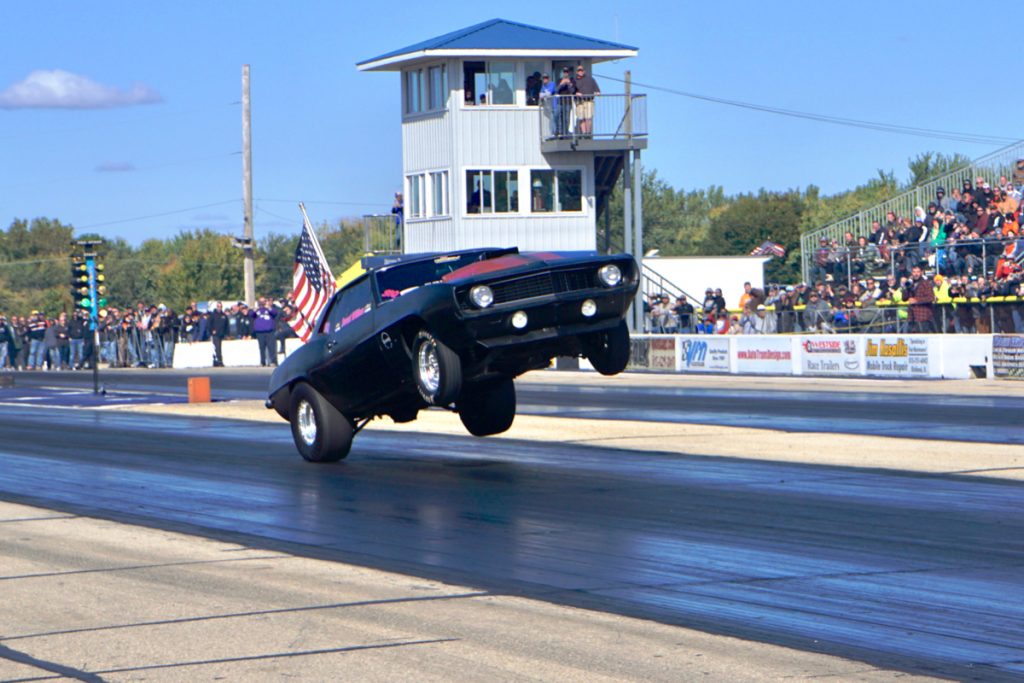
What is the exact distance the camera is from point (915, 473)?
Answer: 42.3ft

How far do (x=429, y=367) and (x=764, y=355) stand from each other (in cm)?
2087

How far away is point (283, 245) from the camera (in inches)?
5477

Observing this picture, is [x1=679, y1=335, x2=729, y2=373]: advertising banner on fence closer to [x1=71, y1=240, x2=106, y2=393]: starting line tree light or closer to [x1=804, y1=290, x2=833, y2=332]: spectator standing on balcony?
[x1=804, y1=290, x2=833, y2=332]: spectator standing on balcony

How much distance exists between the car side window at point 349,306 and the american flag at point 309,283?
1409 centimetres

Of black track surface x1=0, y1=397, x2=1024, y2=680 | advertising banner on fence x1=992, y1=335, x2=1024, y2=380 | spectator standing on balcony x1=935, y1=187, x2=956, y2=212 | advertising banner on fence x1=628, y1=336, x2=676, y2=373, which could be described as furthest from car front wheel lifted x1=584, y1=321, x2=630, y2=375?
spectator standing on balcony x1=935, y1=187, x2=956, y2=212

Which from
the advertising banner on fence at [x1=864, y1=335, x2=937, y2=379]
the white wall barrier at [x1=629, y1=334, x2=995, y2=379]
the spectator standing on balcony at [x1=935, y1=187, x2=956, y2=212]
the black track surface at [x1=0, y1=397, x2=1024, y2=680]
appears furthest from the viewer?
the spectator standing on balcony at [x1=935, y1=187, x2=956, y2=212]

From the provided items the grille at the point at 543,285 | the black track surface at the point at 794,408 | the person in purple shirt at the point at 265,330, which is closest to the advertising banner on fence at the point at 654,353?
the black track surface at the point at 794,408

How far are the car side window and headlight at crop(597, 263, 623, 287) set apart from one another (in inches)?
90.4

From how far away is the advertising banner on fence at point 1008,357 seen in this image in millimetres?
27453

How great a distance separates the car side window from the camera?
1392 cm

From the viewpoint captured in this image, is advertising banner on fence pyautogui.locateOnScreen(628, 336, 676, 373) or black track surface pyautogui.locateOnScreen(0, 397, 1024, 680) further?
advertising banner on fence pyautogui.locateOnScreen(628, 336, 676, 373)

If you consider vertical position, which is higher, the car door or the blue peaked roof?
the blue peaked roof

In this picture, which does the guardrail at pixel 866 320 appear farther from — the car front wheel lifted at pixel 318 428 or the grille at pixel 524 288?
the grille at pixel 524 288

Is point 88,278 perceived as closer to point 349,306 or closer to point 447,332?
point 349,306
